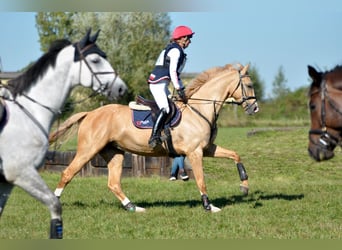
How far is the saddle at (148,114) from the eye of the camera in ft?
35.7

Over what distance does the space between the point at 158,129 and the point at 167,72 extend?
97 cm

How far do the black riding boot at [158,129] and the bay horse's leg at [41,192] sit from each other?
4.18m

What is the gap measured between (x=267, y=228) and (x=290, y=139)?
16.4 m

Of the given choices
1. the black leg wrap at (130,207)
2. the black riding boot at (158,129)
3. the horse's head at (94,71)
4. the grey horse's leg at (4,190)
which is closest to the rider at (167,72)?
the black riding boot at (158,129)

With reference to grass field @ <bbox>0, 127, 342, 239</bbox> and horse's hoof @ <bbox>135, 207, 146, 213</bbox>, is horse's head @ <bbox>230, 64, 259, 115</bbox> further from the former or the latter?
horse's hoof @ <bbox>135, 207, 146, 213</bbox>

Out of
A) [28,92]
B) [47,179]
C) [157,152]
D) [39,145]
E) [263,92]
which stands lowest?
[263,92]

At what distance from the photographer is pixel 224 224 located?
895cm

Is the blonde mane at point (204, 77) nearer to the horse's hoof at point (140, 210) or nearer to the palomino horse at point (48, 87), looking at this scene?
the horse's hoof at point (140, 210)

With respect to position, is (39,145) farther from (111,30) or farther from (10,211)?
(111,30)

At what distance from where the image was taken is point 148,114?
11031mm

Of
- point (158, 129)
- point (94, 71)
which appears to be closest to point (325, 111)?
point (94, 71)

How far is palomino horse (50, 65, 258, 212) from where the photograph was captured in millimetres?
10883

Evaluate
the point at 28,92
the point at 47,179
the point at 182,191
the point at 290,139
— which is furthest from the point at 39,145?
the point at 290,139

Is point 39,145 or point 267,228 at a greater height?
point 39,145
